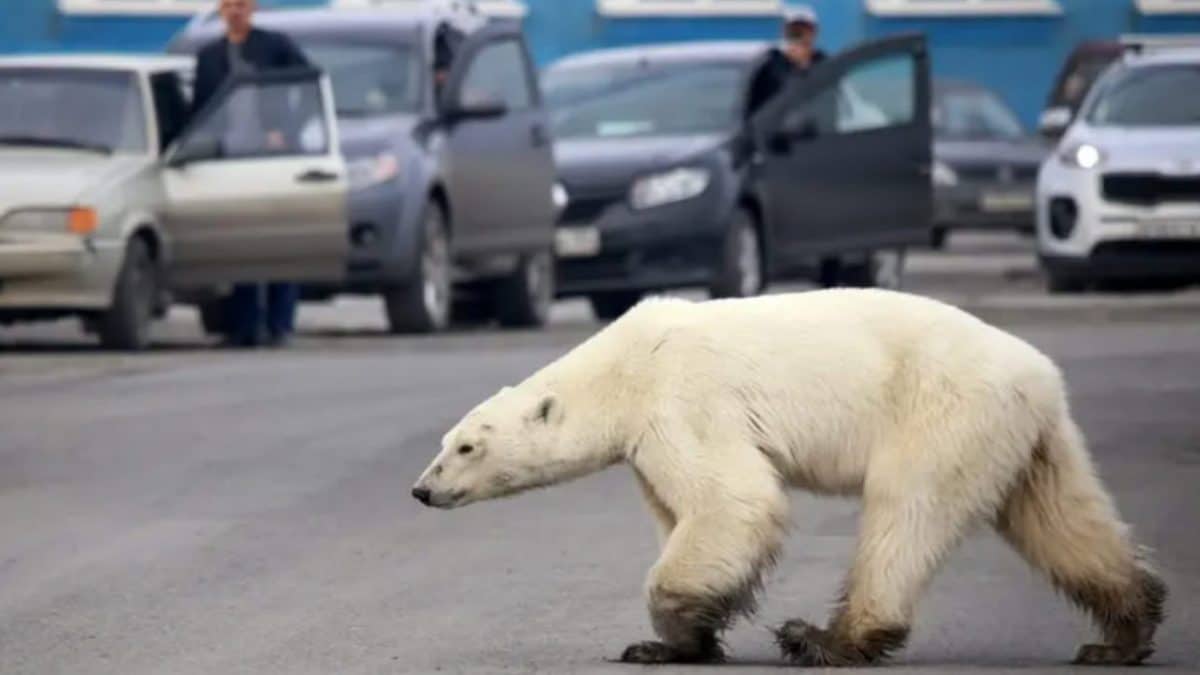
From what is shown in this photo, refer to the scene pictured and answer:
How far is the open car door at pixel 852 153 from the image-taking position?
23.1m

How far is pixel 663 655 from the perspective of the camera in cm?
820

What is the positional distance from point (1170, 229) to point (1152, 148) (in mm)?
585

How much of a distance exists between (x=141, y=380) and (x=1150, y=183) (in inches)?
383

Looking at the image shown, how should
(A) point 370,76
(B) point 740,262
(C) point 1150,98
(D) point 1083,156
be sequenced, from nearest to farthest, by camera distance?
(A) point 370,76 → (B) point 740,262 → (D) point 1083,156 → (C) point 1150,98

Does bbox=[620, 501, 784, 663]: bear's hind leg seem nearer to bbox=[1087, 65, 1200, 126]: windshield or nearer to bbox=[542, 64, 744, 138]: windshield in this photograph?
bbox=[542, 64, 744, 138]: windshield

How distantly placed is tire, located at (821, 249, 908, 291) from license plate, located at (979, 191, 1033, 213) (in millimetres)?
9692

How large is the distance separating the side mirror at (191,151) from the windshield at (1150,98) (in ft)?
26.4

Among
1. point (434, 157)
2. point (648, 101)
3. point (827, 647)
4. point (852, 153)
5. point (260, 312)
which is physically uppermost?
point (827, 647)

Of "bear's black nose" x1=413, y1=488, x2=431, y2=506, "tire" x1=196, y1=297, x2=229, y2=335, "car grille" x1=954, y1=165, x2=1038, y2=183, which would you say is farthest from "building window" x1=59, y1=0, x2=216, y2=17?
"bear's black nose" x1=413, y1=488, x2=431, y2=506

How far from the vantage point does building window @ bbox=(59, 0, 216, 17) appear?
138 ft

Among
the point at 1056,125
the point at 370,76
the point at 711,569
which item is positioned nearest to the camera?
the point at 711,569

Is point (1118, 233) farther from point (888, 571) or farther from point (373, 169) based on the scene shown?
point (888, 571)

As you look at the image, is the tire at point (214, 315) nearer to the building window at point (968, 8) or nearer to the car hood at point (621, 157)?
the car hood at point (621, 157)

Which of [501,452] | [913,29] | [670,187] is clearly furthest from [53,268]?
[913,29]
